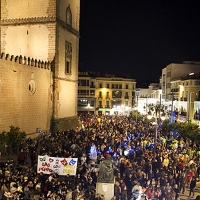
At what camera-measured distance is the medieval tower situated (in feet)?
76.5

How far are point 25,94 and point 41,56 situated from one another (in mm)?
6092

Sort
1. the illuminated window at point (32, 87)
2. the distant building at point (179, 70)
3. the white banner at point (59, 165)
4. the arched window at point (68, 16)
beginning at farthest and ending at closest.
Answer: the distant building at point (179, 70) < the arched window at point (68, 16) < the illuminated window at point (32, 87) < the white banner at point (59, 165)

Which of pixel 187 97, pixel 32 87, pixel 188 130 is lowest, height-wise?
pixel 188 130

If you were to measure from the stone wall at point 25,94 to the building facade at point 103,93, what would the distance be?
38.5 meters

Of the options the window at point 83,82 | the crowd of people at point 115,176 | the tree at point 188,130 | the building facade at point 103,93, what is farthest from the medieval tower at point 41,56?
the building facade at point 103,93

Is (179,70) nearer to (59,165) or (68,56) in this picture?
(68,56)

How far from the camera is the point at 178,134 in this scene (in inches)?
1048

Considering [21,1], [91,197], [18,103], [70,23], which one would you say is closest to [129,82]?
[70,23]

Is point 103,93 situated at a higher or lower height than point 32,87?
higher

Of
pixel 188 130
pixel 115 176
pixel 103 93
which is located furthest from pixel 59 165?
pixel 103 93

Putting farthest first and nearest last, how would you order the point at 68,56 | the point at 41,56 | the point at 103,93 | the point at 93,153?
1. the point at 103,93
2. the point at 68,56
3. the point at 41,56
4. the point at 93,153

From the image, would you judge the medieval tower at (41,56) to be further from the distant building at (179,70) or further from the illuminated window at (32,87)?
the distant building at (179,70)

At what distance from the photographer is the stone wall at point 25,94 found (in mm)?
20297

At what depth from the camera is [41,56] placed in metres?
27.9
